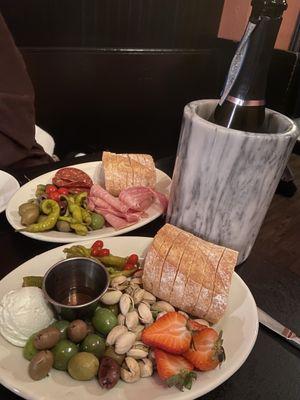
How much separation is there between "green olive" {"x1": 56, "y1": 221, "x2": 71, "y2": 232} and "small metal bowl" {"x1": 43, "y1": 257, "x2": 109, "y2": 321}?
0.22 metres

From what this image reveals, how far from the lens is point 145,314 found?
1.96 ft

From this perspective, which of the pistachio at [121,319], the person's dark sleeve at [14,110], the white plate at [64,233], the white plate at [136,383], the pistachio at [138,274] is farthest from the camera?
the person's dark sleeve at [14,110]

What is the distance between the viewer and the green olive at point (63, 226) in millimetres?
853

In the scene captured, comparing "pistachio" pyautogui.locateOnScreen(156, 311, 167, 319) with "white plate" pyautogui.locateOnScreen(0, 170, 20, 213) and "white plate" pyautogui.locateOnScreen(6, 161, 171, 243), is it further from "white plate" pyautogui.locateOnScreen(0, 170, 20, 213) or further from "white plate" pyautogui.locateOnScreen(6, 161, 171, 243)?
"white plate" pyautogui.locateOnScreen(0, 170, 20, 213)

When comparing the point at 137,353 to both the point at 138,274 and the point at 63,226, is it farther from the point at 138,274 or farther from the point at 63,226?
the point at 63,226

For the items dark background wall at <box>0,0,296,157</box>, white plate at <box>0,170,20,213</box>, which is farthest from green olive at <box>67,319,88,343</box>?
dark background wall at <box>0,0,296,157</box>

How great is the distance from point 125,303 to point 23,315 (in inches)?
6.7

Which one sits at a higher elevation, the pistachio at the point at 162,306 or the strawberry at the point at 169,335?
the strawberry at the point at 169,335

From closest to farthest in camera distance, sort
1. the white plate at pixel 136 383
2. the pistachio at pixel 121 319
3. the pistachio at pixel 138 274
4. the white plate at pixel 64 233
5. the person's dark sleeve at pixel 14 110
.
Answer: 1. the white plate at pixel 136 383
2. the pistachio at pixel 121 319
3. the pistachio at pixel 138 274
4. the white plate at pixel 64 233
5. the person's dark sleeve at pixel 14 110

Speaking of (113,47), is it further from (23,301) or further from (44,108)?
(23,301)

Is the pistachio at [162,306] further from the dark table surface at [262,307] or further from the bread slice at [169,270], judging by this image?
the dark table surface at [262,307]

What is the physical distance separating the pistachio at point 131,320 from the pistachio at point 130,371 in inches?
2.3

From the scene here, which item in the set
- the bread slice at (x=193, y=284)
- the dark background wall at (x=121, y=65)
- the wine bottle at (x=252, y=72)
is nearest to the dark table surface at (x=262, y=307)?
the bread slice at (x=193, y=284)

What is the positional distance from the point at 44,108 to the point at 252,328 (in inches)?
79.6
